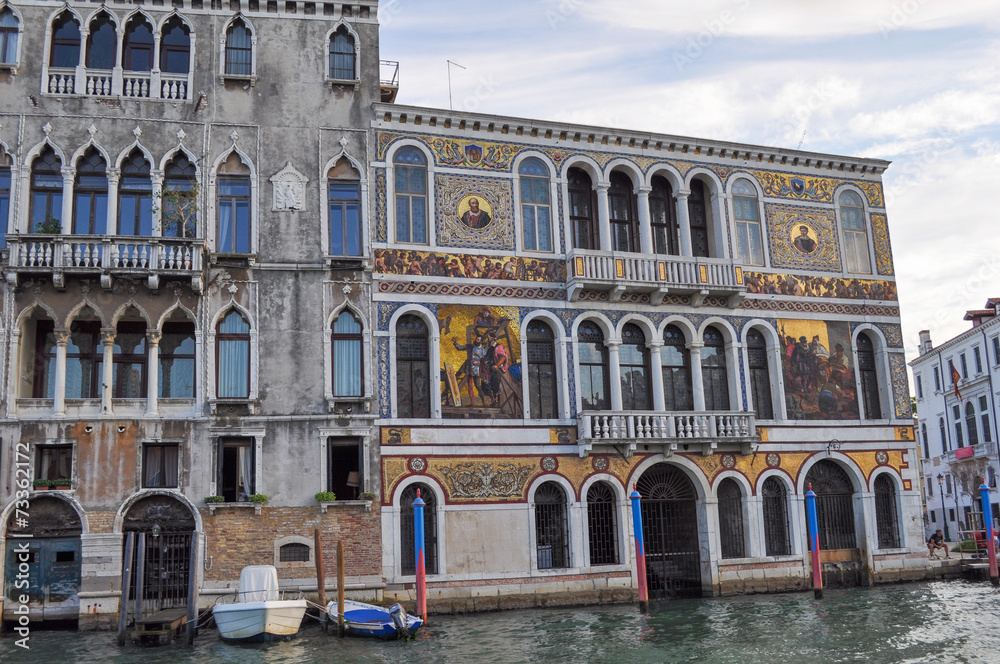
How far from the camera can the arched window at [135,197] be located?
22812mm

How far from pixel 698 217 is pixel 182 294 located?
14.6 meters

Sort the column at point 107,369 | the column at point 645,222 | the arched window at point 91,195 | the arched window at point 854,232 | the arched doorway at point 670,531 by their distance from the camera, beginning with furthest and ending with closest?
the arched window at point 854,232 → the column at point 645,222 → the arched doorway at point 670,531 → the arched window at point 91,195 → the column at point 107,369

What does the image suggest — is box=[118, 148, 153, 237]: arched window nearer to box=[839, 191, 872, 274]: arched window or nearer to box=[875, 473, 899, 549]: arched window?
box=[839, 191, 872, 274]: arched window

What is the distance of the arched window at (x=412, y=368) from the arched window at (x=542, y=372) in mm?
2759

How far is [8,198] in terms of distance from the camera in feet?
72.9

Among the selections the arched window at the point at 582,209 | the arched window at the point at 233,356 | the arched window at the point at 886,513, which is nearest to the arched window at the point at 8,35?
the arched window at the point at 233,356

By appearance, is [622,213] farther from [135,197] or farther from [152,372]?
[152,372]

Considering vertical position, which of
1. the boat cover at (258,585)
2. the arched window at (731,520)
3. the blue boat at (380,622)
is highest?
the arched window at (731,520)

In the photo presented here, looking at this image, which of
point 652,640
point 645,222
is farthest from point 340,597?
point 645,222

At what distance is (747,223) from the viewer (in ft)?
90.2

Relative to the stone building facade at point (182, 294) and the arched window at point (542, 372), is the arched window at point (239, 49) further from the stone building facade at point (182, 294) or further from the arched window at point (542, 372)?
the arched window at point (542, 372)

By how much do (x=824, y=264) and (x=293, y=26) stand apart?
16.5m

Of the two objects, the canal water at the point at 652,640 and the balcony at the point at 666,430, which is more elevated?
the balcony at the point at 666,430

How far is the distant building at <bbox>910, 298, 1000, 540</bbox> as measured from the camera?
4797 centimetres
